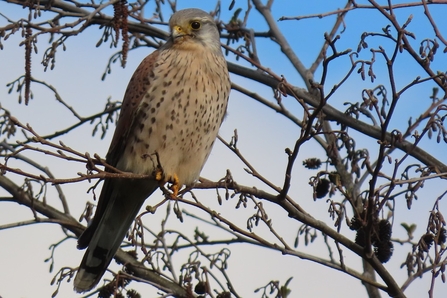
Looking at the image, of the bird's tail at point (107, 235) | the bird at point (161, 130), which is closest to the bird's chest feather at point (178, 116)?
the bird at point (161, 130)

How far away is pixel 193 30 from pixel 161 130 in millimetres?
690

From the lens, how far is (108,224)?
151 inches

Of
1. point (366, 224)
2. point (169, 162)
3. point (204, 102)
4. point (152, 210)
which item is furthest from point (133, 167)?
point (366, 224)

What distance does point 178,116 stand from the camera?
3.56 meters

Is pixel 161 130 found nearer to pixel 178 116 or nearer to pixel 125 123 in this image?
pixel 178 116

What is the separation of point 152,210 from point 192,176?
870mm

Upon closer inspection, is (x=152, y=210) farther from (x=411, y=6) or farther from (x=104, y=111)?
(x=104, y=111)

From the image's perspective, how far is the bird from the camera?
358 centimetres

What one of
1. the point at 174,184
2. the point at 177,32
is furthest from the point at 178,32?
the point at 174,184

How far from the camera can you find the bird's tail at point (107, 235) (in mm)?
3793

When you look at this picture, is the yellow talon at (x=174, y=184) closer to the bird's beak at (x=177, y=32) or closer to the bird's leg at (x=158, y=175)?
the bird's leg at (x=158, y=175)

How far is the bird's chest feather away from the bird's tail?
0.23m

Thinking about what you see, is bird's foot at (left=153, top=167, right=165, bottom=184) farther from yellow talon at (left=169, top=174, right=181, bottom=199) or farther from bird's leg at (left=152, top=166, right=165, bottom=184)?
yellow talon at (left=169, top=174, right=181, bottom=199)

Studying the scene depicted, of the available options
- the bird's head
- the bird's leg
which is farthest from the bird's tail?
the bird's head
